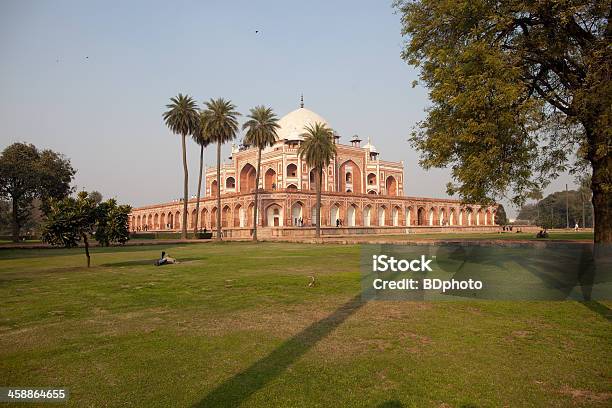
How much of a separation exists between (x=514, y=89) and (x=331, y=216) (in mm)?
45093

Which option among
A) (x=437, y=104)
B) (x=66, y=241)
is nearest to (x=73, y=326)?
(x=66, y=241)

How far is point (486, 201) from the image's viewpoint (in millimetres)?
14180

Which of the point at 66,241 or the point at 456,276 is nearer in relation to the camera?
the point at 456,276

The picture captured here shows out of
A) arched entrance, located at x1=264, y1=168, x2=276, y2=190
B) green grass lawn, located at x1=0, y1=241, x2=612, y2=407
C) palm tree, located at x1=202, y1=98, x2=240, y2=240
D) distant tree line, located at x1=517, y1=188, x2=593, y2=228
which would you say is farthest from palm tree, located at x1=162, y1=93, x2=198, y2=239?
distant tree line, located at x1=517, y1=188, x2=593, y2=228

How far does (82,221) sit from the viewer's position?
1588 centimetres

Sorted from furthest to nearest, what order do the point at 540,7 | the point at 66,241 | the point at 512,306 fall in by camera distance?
1. the point at 66,241
2. the point at 540,7
3. the point at 512,306

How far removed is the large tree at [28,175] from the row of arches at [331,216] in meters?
18.8

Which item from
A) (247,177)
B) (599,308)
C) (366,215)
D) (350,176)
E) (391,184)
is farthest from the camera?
(391,184)

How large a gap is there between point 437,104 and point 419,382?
1157cm

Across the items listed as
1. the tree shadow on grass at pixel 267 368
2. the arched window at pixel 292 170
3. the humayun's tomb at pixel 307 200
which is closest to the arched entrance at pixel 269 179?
the humayun's tomb at pixel 307 200

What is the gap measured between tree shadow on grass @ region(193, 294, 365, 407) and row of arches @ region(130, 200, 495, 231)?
4153cm

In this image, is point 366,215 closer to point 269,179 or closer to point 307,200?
point 307,200

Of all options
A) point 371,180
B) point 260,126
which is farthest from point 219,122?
point 371,180

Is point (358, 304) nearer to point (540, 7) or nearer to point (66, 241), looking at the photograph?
point (540, 7)
